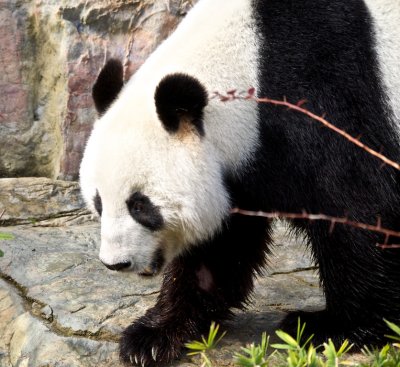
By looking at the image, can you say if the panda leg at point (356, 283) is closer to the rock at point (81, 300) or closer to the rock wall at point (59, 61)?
the rock at point (81, 300)

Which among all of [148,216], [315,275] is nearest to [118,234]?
[148,216]

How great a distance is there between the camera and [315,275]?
15.4 feet

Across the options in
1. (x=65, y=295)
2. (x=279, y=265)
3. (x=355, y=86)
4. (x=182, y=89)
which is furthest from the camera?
(x=279, y=265)

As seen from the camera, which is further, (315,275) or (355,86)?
(315,275)

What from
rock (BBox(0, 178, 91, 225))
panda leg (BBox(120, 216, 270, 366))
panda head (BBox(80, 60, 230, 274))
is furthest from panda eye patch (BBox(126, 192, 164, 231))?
rock (BBox(0, 178, 91, 225))

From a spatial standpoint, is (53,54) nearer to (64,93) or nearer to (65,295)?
(64,93)

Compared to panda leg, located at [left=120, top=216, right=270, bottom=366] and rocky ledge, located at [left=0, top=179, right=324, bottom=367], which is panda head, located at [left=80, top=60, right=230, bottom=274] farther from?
rocky ledge, located at [left=0, top=179, right=324, bottom=367]

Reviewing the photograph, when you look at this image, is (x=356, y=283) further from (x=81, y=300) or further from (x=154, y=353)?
(x=81, y=300)

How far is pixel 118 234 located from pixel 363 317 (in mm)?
1110

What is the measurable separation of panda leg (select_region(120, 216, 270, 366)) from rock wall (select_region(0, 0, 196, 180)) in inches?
86.1

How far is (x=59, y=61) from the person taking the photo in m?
5.79

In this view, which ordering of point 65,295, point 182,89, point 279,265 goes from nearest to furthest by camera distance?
point 182,89 < point 65,295 < point 279,265

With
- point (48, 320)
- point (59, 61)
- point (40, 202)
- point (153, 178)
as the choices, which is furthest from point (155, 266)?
point (59, 61)

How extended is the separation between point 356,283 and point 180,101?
1.07 m
